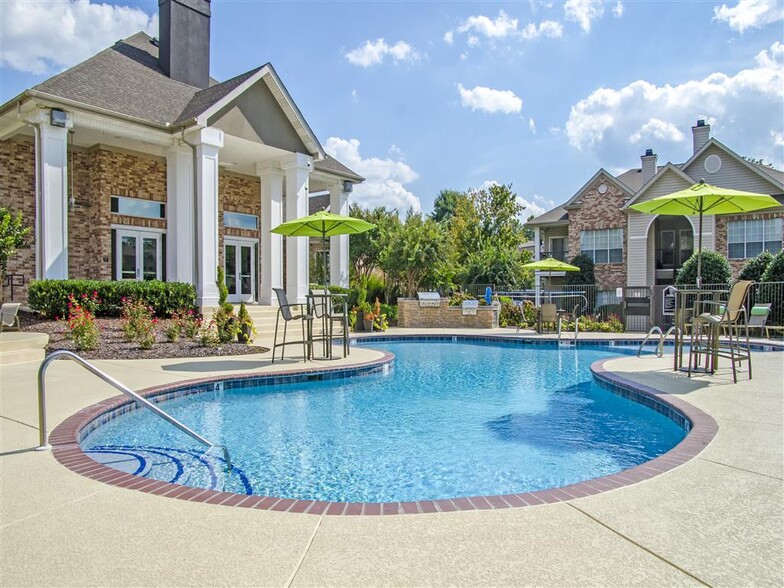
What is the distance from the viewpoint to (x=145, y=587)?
6.79 feet

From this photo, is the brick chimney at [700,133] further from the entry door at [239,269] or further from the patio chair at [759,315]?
the entry door at [239,269]

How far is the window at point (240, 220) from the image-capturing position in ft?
59.6

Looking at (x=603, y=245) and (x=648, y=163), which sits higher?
(x=648, y=163)

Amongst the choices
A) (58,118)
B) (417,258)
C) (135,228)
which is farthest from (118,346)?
(417,258)

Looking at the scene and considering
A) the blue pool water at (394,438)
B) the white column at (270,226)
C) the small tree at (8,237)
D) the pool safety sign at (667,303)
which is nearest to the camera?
the blue pool water at (394,438)

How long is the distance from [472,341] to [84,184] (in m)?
12.3

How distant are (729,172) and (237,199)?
70.3ft

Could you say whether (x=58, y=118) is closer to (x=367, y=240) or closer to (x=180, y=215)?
(x=180, y=215)

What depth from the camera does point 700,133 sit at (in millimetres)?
25734

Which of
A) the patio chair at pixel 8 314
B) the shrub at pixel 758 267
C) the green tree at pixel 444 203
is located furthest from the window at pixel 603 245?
the green tree at pixel 444 203

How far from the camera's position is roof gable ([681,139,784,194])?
22.4 metres

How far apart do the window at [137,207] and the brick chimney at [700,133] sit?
2462cm

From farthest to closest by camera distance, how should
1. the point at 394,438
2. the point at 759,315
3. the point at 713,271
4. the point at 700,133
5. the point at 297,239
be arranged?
the point at 700,133, the point at 713,271, the point at 297,239, the point at 759,315, the point at 394,438

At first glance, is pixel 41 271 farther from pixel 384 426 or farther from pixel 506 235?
pixel 506 235
